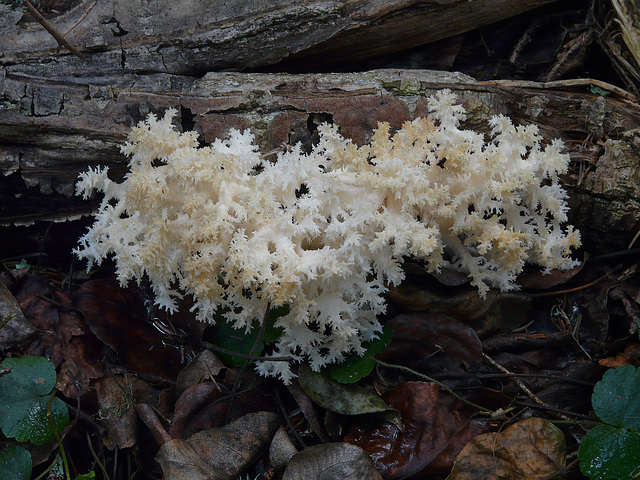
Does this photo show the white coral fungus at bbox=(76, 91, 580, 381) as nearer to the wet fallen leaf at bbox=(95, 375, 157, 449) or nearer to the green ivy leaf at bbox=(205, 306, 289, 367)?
the green ivy leaf at bbox=(205, 306, 289, 367)

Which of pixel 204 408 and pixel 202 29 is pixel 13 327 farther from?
pixel 202 29

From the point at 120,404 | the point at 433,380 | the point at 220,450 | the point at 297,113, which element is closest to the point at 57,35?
the point at 297,113

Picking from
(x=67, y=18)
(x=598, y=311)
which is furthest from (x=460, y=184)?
(x=67, y=18)

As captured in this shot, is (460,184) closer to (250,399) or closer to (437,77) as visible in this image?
(437,77)

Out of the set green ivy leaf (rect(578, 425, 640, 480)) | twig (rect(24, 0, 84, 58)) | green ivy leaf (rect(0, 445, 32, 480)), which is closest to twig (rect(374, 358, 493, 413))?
green ivy leaf (rect(578, 425, 640, 480))

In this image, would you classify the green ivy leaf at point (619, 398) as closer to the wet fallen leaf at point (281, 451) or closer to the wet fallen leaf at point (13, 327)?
the wet fallen leaf at point (281, 451)

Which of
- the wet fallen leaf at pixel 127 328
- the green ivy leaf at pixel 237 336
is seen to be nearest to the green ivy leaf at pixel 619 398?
the green ivy leaf at pixel 237 336
